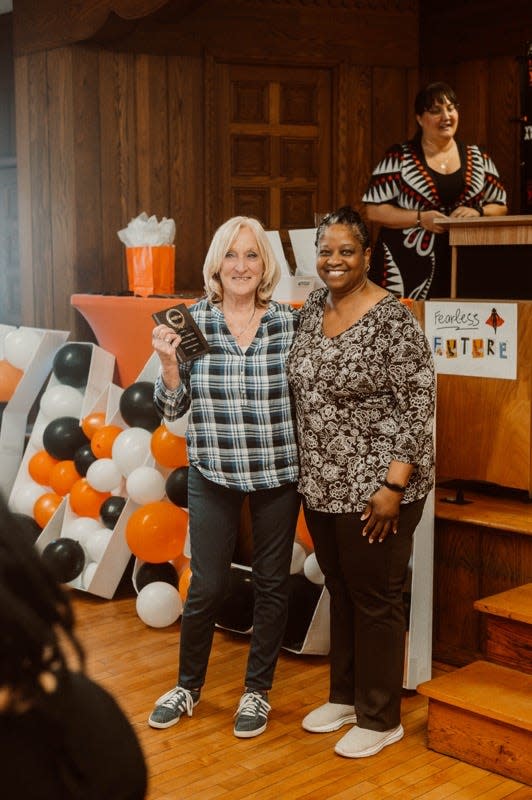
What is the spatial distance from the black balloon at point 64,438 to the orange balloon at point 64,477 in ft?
0.14

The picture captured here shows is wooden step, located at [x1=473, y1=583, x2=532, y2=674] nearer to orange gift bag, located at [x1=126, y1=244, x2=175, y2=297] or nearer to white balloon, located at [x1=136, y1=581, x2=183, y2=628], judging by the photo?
white balloon, located at [x1=136, y1=581, x2=183, y2=628]

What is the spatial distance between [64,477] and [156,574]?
68 cm

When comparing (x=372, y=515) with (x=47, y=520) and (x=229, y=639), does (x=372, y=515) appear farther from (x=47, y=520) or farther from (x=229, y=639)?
(x=47, y=520)

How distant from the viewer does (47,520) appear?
487cm

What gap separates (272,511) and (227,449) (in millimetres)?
230

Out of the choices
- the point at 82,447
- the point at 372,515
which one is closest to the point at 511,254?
the point at 372,515

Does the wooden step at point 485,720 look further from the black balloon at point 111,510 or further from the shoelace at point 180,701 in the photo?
the black balloon at point 111,510

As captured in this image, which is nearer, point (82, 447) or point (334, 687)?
point (334, 687)

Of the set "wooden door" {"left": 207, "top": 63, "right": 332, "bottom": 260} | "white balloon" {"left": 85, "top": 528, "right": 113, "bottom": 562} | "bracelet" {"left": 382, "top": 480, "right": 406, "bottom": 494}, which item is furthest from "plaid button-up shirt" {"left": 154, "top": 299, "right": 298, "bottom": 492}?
"wooden door" {"left": 207, "top": 63, "right": 332, "bottom": 260}

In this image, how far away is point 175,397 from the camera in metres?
3.29

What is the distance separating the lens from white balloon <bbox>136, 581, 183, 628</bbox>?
423 cm

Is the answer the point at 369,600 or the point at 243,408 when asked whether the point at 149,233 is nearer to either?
the point at 243,408

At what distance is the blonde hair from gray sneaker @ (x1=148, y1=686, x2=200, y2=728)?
1211mm

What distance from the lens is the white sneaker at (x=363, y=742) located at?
320 cm
